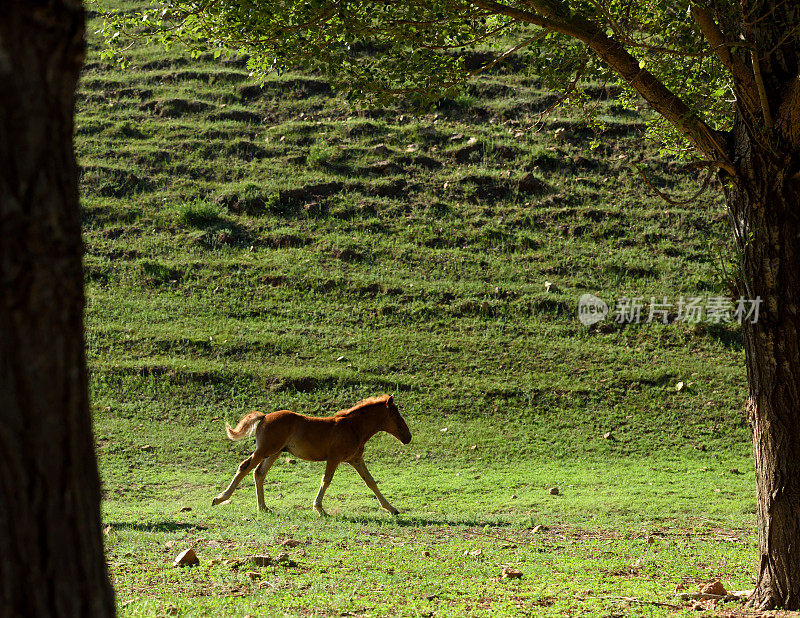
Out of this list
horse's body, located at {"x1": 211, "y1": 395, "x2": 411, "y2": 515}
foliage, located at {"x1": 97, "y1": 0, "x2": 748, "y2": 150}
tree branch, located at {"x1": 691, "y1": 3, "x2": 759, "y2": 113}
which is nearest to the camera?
tree branch, located at {"x1": 691, "y1": 3, "x2": 759, "y2": 113}

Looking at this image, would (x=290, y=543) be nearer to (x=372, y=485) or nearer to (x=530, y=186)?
(x=372, y=485)

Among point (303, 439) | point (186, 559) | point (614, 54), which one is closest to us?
point (614, 54)

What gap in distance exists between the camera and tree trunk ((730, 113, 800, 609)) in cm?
594

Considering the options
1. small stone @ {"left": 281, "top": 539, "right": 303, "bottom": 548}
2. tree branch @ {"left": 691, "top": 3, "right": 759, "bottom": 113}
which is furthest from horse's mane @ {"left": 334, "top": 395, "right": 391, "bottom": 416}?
tree branch @ {"left": 691, "top": 3, "right": 759, "bottom": 113}

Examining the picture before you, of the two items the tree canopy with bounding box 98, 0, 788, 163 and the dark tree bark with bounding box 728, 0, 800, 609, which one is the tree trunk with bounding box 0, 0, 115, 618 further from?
the dark tree bark with bounding box 728, 0, 800, 609

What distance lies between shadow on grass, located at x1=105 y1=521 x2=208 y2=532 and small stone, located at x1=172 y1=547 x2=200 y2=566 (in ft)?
8.36

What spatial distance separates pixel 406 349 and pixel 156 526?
10.5 m

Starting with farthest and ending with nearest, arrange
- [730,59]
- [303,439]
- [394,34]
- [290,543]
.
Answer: [303,439], [290,543], [394,34], [730,59]

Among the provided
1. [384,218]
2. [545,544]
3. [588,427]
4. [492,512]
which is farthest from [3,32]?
[384,218]

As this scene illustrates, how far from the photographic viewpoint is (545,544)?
29.8ft

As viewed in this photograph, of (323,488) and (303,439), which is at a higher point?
(303,439)

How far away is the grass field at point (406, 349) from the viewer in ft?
25.3

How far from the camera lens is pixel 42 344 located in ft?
8.10

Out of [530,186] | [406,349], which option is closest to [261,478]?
[406,349]
